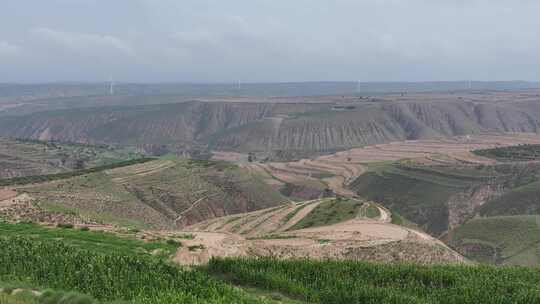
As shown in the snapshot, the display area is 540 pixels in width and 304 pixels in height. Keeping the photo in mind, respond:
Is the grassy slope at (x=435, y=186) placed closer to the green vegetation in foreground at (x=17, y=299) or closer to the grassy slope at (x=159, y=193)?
the grassy slope at (x=159, y=193)

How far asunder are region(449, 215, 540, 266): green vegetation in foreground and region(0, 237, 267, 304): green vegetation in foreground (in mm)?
46099

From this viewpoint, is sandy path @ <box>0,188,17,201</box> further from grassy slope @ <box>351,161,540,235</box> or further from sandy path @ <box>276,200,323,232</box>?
grassy slope @ <box>351,161,540,235</box>

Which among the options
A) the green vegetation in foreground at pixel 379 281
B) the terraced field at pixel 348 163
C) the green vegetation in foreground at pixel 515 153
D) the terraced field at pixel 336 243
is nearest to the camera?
the green vegetation in foreground at pixel 379 281

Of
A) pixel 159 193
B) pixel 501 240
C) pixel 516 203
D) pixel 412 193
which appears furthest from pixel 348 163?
pixel 501 240

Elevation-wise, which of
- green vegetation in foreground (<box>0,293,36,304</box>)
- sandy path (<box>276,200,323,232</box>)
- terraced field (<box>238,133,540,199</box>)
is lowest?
terraced field (<box>238,133,540,199</box>)

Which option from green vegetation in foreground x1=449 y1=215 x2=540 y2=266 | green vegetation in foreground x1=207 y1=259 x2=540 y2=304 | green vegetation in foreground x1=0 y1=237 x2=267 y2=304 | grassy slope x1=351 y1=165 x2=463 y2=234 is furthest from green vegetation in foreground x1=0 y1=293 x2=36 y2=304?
grassy slope x1=351 y1=165 x2=463 y2=234

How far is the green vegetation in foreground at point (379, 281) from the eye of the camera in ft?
83.1

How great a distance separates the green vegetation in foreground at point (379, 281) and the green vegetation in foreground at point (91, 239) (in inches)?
223

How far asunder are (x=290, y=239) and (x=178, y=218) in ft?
120

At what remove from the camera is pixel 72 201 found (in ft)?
217

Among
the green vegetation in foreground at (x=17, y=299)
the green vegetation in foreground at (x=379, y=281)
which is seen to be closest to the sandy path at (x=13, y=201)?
the green vegetation in foreground at (x=379, y=281)

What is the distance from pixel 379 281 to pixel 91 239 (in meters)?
19.1

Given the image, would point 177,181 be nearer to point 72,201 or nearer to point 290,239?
point 72,201

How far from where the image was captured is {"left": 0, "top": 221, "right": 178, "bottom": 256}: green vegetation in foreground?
1286 inches
